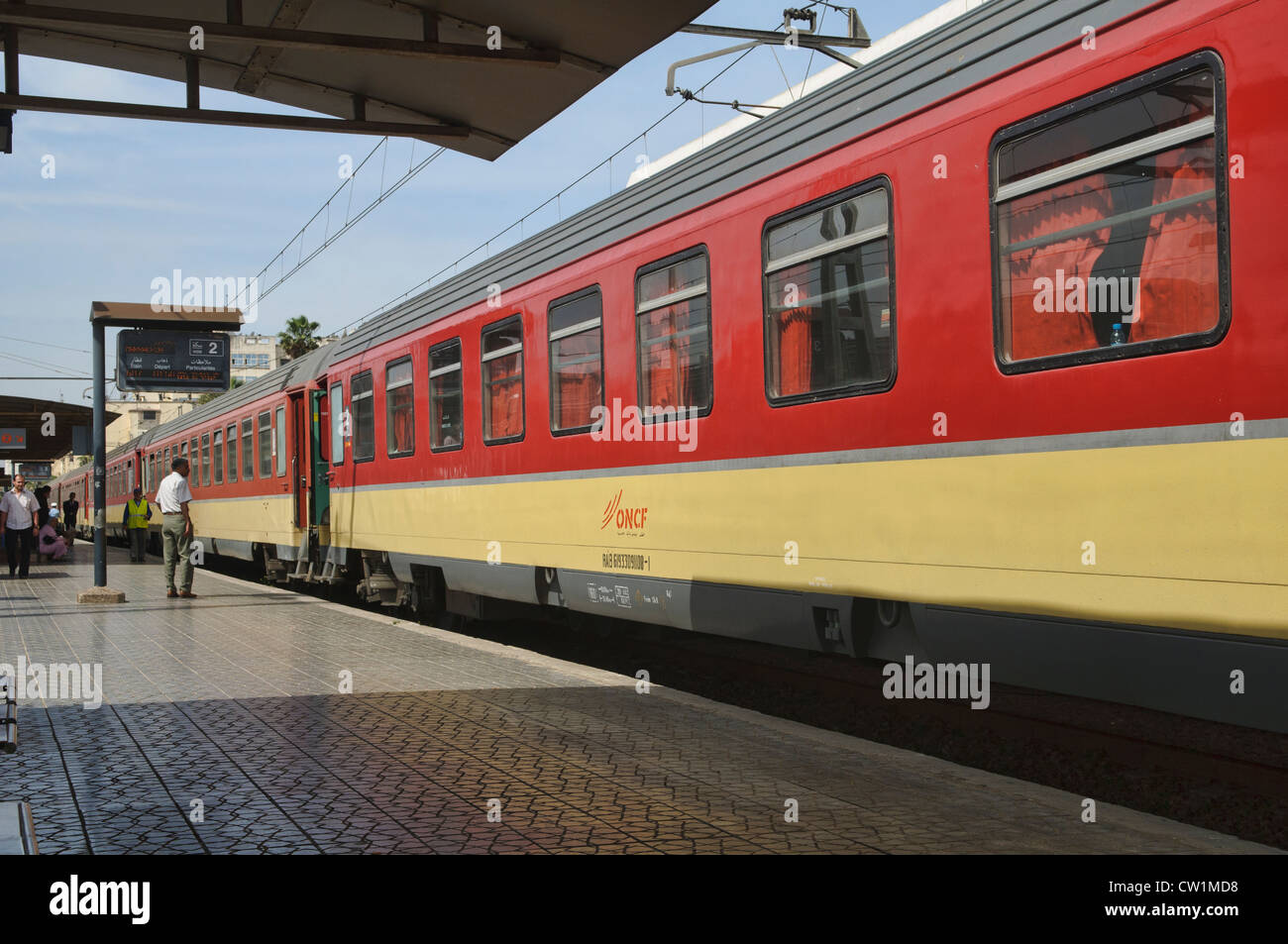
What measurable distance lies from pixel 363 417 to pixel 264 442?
6.31 m

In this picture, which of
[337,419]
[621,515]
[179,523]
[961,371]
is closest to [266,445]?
[179,523]

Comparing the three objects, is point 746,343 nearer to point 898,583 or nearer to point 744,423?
point 744,423

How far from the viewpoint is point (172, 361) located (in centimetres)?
2044

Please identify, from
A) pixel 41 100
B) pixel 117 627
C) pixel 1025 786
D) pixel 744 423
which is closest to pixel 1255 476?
pixel 1025 786

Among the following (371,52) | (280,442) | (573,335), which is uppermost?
(371,52)

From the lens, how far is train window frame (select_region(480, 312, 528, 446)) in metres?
11.1

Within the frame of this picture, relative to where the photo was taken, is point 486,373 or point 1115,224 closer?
point 1115,224

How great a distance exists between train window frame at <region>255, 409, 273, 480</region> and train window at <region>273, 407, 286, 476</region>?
46 cm

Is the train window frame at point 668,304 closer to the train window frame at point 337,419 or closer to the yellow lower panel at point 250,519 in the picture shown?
the train window frame at point 337,419

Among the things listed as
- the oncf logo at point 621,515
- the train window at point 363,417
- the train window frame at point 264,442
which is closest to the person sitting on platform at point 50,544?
the train window frame at point 264,442

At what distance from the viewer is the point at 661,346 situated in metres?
9.04

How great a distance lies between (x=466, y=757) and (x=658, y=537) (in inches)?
111

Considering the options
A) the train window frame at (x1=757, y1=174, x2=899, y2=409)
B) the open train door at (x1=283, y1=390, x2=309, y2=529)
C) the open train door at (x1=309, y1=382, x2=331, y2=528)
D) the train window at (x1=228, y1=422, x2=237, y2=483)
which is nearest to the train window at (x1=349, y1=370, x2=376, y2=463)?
the open train door at (x1=309, y1=382, x2=331, y2=528)

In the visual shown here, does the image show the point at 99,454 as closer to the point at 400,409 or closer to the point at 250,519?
the point at 250,519
